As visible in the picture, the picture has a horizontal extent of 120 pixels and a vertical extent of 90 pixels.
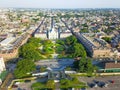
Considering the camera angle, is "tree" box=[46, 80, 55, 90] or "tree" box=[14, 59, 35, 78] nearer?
"tree" box=[46, 80, 55, 90]

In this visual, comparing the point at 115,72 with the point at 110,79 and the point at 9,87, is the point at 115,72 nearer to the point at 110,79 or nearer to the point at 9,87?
the point at 110,79

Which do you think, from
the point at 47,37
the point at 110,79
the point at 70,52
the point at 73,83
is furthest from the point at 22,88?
the point at 47,37

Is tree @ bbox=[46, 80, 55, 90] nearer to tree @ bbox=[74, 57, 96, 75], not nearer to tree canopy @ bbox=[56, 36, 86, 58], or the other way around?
tree @ bbox=[74, 57, 96, 75]

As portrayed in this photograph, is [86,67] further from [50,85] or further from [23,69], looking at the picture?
[23,69]

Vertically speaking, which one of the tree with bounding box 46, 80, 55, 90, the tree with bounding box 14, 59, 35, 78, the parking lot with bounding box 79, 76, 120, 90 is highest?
the tree with bounding box 14, 59, 35, 78

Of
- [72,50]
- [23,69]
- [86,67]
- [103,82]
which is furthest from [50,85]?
[72,50]

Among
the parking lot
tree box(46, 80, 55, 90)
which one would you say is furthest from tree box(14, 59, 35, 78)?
the parking lot

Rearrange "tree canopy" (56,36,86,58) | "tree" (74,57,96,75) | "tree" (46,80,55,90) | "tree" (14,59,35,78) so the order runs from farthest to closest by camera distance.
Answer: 1. "tree canopy" (56,36,86,58)
2. "tree" (74,57,96,75)
3. "tree" (14,59,35,78)
4. "tree" (46,80,55,90)

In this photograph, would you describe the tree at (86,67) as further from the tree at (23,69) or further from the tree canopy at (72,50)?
the tree canopy at (72,50)
